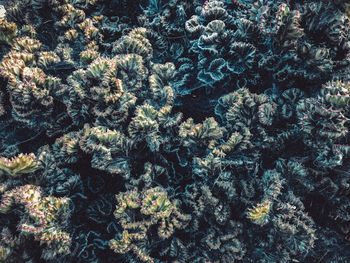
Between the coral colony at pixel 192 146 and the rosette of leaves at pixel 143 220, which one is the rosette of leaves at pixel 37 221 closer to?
the coral colony at pixel 192 146

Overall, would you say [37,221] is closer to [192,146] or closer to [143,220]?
[143,220]

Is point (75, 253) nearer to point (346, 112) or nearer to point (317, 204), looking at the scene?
point (317, 204)

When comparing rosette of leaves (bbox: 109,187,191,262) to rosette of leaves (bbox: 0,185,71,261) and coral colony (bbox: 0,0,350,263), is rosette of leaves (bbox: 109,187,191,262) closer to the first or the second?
coral colony (bbox: 0,0,350,263)

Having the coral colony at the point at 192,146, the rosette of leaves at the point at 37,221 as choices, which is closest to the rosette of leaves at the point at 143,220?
the coral colony at the point at 192,146

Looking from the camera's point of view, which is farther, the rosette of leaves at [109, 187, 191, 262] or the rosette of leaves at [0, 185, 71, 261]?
the rosette of leaves at [109, 187, 191, 262]

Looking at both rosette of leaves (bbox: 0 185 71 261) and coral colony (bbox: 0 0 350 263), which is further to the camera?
coral colony (bbox: 0 0 350 263)

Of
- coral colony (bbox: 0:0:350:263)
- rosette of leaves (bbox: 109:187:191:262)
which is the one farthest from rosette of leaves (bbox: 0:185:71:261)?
rosette of leaves (bbox: 109:187:191:262)

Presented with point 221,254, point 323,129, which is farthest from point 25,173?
point 323,129

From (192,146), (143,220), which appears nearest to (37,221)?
(143,220)

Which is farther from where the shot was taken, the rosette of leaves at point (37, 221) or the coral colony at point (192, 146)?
the coral colony at point (192, 146)
